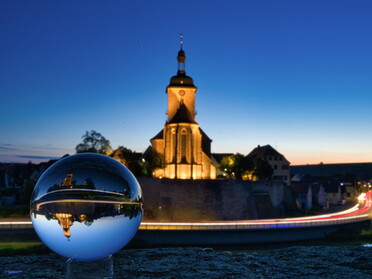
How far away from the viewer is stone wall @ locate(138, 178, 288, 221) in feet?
153

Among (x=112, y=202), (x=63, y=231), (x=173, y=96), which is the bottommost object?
(x=63, y=231)

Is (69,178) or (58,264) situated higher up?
(69,178)

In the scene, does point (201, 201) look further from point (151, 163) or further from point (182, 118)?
point (182, 118)

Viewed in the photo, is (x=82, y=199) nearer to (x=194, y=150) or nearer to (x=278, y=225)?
(x=278, y=225)

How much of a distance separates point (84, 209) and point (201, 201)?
43762 millimetres

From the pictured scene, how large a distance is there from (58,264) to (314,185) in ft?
246

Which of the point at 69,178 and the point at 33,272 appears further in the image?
the point at 33,272

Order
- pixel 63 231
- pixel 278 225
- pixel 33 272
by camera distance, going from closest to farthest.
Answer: pixel 63 231 → pixel 33 272 → pixel 278 225

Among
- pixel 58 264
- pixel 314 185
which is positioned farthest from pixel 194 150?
pixel 58 264

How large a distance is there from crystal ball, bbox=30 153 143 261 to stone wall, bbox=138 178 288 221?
138 ft

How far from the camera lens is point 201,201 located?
47.1m

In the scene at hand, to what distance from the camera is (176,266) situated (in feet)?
15.5

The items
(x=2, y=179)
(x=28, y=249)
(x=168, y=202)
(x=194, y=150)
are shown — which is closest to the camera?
(x=28, y=249)

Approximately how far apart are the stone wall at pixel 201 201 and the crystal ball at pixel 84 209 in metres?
42.2
